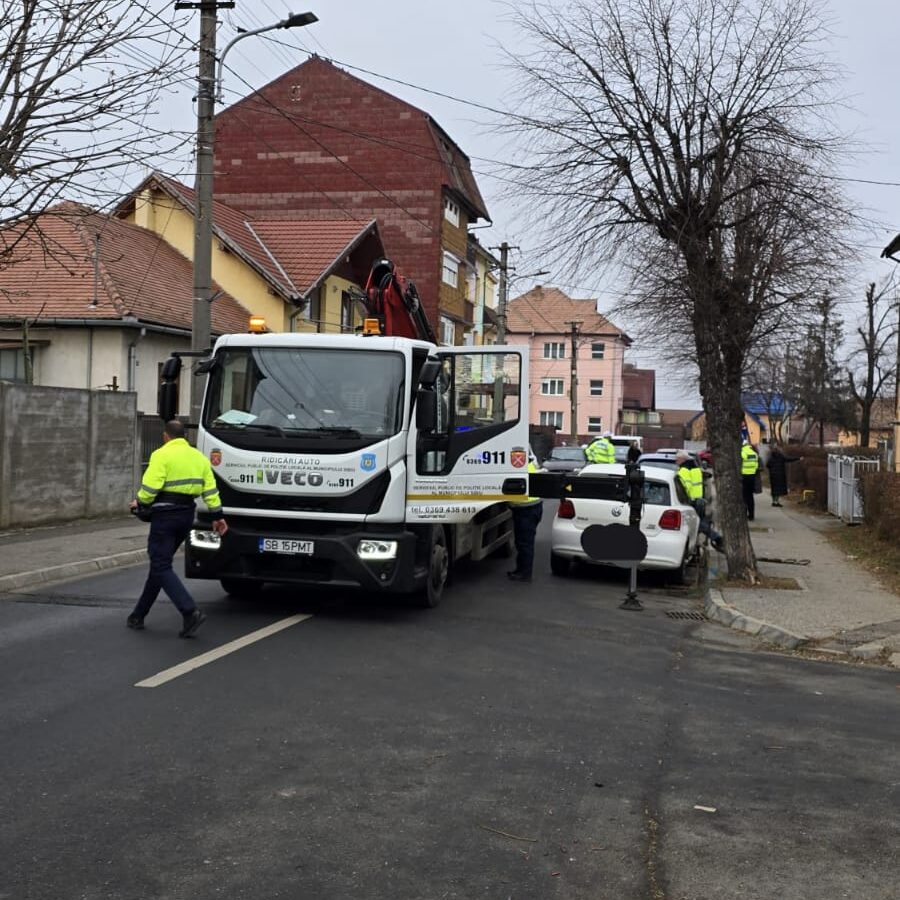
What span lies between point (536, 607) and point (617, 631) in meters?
1.28

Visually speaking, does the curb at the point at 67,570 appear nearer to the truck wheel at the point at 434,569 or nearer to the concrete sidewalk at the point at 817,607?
the truck wheel at the point at 434,569

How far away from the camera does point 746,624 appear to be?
1070cm

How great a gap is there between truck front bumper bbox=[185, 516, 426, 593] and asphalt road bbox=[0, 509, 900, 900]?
0.42 meters

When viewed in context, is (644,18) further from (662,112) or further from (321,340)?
(321,340)

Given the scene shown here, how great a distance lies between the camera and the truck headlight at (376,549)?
9.40 metres

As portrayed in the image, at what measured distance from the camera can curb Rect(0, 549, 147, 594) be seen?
11.3 metres

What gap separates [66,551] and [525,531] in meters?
5.73

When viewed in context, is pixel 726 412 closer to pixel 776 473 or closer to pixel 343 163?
pixel 776 473

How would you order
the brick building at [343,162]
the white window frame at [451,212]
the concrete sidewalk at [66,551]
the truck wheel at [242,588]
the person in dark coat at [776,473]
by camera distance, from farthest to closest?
the white window frame at [451,212], the brick building at [343,162], the person in dark coat at [776,473], the concrete sidewalk at [66,551], the truck wheel at [242,588]

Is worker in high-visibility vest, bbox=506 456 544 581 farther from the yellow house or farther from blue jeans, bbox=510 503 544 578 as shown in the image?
the yellow house

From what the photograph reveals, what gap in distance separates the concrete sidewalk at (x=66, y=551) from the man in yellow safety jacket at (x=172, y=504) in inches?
129

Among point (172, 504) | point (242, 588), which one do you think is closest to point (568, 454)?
point (242, 588)

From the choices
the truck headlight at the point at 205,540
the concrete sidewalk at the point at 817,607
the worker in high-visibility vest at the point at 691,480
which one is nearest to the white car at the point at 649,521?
the worker in high-visibility vest at the point at 691,480

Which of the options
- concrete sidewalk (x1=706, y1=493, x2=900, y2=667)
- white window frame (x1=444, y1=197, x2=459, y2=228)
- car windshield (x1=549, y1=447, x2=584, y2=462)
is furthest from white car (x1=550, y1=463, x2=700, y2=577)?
white window frame (x1=444, y1=197, x2=459, y2=228)
